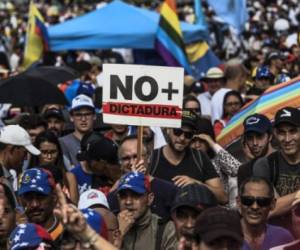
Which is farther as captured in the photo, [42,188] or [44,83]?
[44,83]

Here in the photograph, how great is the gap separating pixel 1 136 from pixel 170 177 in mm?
1415

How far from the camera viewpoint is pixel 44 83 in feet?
41.7

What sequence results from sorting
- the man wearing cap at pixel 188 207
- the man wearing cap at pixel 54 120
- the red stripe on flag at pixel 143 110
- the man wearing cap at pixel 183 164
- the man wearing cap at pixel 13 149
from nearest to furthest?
the man wearing cap at pixel 188 207 < the red stripe on flag at pixel 143 110 < the man wearing cap at pixel 183 164 < the man wearing cap at pixel 13 149 < the man wearing cap at pixel 54 120

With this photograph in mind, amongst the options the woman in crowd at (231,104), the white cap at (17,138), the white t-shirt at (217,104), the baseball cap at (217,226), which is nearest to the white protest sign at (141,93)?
the white cap at (17,138)

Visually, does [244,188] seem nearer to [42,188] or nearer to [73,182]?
[42,188]

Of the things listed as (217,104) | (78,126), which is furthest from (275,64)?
(78,126)

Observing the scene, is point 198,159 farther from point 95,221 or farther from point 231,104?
point 231,104

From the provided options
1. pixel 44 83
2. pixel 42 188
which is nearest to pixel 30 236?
pixel 42 188

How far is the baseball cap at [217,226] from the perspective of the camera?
5344 millimetres

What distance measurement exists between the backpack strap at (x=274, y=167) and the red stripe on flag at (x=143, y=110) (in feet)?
2.53

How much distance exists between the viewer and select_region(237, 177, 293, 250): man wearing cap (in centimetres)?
686

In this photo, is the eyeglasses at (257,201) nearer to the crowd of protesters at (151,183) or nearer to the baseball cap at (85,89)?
the crowd of protesters at (151,183)

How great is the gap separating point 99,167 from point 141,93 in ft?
2.51

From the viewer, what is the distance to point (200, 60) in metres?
19.3
